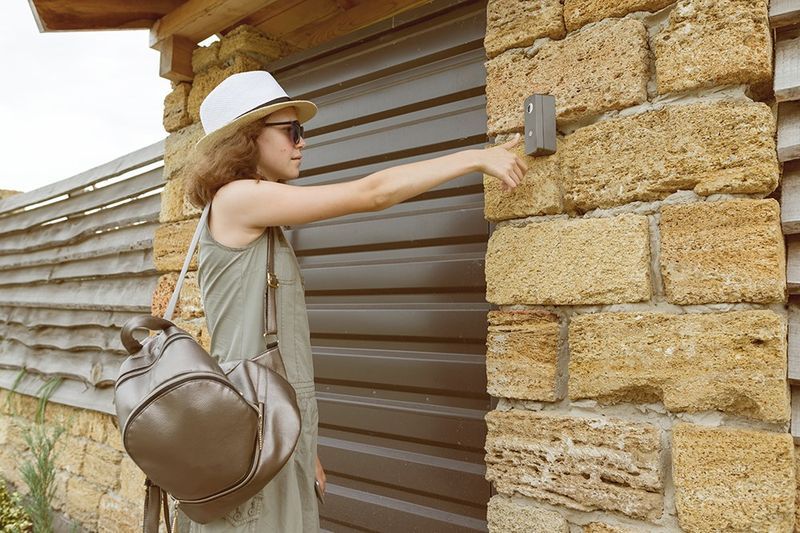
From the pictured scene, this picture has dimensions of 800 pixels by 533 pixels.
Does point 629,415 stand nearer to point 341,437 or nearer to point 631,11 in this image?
point 631,11

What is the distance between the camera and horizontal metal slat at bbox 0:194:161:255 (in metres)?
4.62

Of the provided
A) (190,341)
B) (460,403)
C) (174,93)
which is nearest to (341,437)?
(460,403)

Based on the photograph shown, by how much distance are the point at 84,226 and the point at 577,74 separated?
15.9 feet

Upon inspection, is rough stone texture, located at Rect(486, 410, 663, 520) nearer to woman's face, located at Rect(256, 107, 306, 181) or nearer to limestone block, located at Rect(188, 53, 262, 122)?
woman's face, located at Rect(256, 107, 306, 181)

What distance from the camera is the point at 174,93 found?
12.6 ft

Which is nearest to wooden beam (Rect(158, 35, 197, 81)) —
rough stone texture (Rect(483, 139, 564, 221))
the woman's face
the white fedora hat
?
the white fedora hat

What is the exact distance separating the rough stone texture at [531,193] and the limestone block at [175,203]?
6.86 ft

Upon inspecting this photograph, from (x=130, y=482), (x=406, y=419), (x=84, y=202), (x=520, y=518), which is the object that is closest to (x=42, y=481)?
(x=130, y=482)

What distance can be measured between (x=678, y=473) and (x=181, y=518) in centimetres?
157

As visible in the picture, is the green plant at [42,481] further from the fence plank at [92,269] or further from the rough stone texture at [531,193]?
the rough stone texture at [531,193]

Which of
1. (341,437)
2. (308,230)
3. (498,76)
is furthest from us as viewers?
(308,230)

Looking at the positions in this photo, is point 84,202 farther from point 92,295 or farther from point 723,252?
point 723,252

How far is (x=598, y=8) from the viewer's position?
1941 mm

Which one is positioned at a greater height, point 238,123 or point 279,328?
point 238,123
